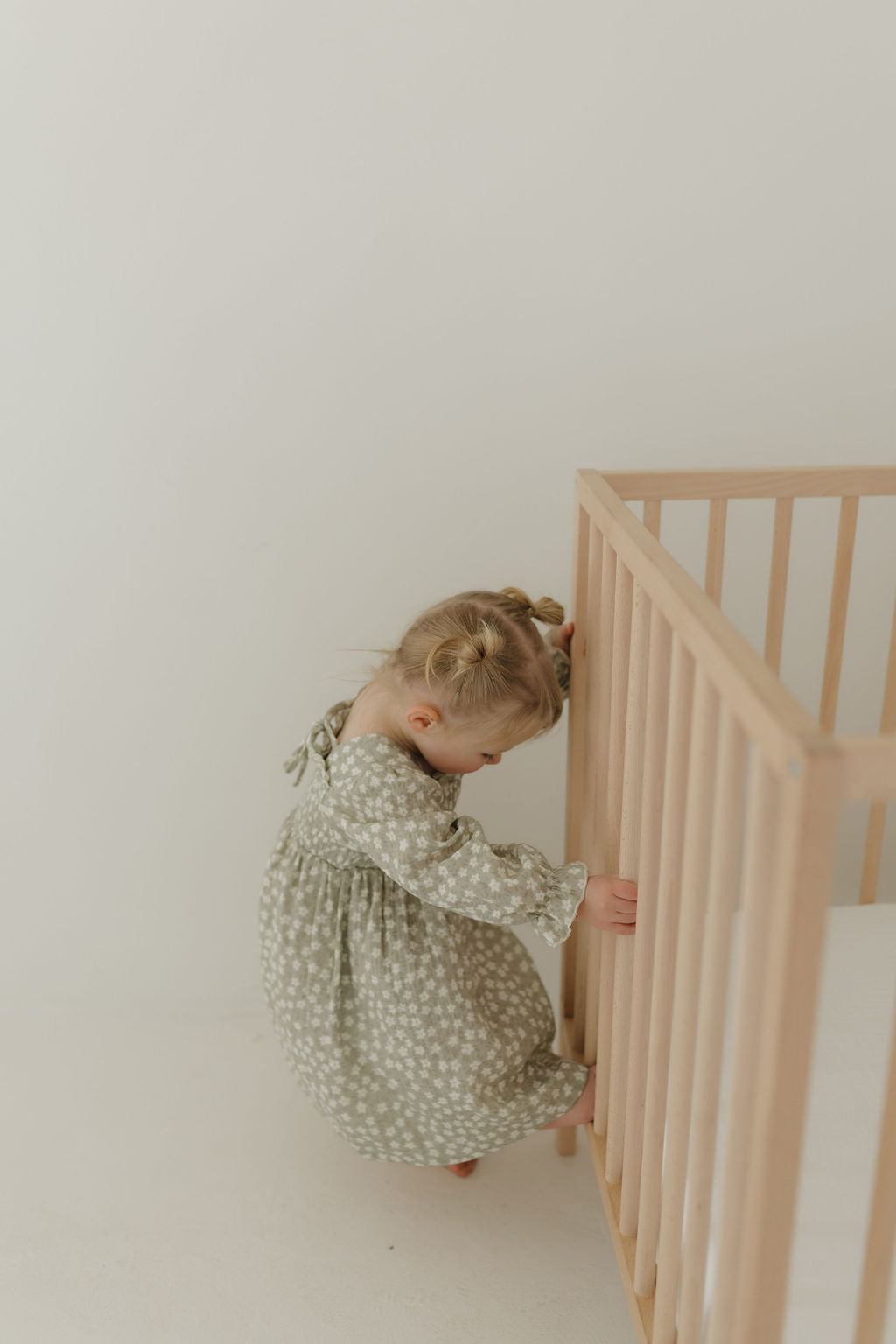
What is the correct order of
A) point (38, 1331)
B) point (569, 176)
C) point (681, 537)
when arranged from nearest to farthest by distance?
point (38, 1331) → point (569, 176) → point (681, 537)

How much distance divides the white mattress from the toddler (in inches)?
9.9

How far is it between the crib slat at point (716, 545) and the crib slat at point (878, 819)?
0.23m

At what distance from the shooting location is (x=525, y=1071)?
129cm

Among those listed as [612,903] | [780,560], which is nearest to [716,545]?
[780,560]

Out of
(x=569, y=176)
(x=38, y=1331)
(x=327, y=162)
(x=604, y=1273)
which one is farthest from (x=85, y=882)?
(x=569, y=176)

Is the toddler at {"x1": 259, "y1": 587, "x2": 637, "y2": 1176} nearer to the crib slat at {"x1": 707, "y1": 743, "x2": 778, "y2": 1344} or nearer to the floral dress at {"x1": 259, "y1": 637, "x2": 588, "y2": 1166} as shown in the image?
the floral dress at {"x1": 259, "y1": 637, "x2": 588, "y2": 1166}

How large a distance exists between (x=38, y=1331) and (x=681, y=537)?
1.19 m

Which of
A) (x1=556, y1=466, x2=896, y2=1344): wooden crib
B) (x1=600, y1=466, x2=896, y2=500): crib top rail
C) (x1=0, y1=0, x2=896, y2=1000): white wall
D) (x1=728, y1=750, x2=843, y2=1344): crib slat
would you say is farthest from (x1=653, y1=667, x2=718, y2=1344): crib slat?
(x1=0, y1=0, x2=896, y2=1000): white wall

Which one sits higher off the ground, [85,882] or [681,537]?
[681,537]

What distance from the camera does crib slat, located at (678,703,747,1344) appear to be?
0.69m

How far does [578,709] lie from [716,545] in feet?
0.82

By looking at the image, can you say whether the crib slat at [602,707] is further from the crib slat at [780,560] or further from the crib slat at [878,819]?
the crib slat at [878,819]

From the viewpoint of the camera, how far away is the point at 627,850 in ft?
3.36

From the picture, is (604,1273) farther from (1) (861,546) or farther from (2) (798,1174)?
(1) (861,546)
